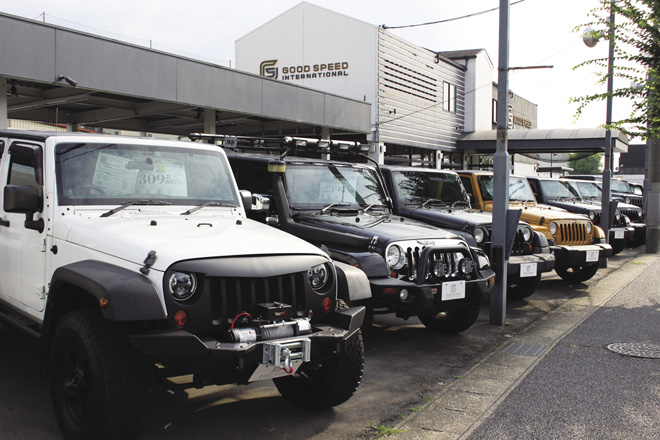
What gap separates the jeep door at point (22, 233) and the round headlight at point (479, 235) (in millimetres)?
5467

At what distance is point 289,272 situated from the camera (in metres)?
3.98

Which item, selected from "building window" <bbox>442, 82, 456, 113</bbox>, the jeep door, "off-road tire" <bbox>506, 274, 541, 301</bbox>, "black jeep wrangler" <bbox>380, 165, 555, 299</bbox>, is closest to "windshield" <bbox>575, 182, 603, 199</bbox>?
"off-road tire" <bbox>506, 274, 541, 301</bbox>

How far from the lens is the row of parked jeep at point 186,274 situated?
11.6ft

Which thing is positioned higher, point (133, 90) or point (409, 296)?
point (133, 90)

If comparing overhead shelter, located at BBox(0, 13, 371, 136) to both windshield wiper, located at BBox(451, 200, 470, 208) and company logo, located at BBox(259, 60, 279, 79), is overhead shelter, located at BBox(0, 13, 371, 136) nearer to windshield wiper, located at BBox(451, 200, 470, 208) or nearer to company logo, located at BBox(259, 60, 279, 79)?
windshield wiper, located at BBox(451, 200, 470, 208)

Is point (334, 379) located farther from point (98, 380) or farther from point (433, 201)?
point (433, 201)

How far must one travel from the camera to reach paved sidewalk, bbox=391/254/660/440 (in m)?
4.34

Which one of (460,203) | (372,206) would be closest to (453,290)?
(372,206)

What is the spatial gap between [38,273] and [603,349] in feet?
18.3

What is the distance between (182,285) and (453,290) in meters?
3.34

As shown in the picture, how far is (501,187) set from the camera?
7652 millimetres

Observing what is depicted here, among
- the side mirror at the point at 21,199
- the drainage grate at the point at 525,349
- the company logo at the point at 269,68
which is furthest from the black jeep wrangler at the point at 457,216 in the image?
the company logo at the point at 269,68

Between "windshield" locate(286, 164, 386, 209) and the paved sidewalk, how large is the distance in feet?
7.99

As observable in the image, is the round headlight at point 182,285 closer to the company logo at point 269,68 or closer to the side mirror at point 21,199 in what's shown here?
the side mirror at point 21,199
